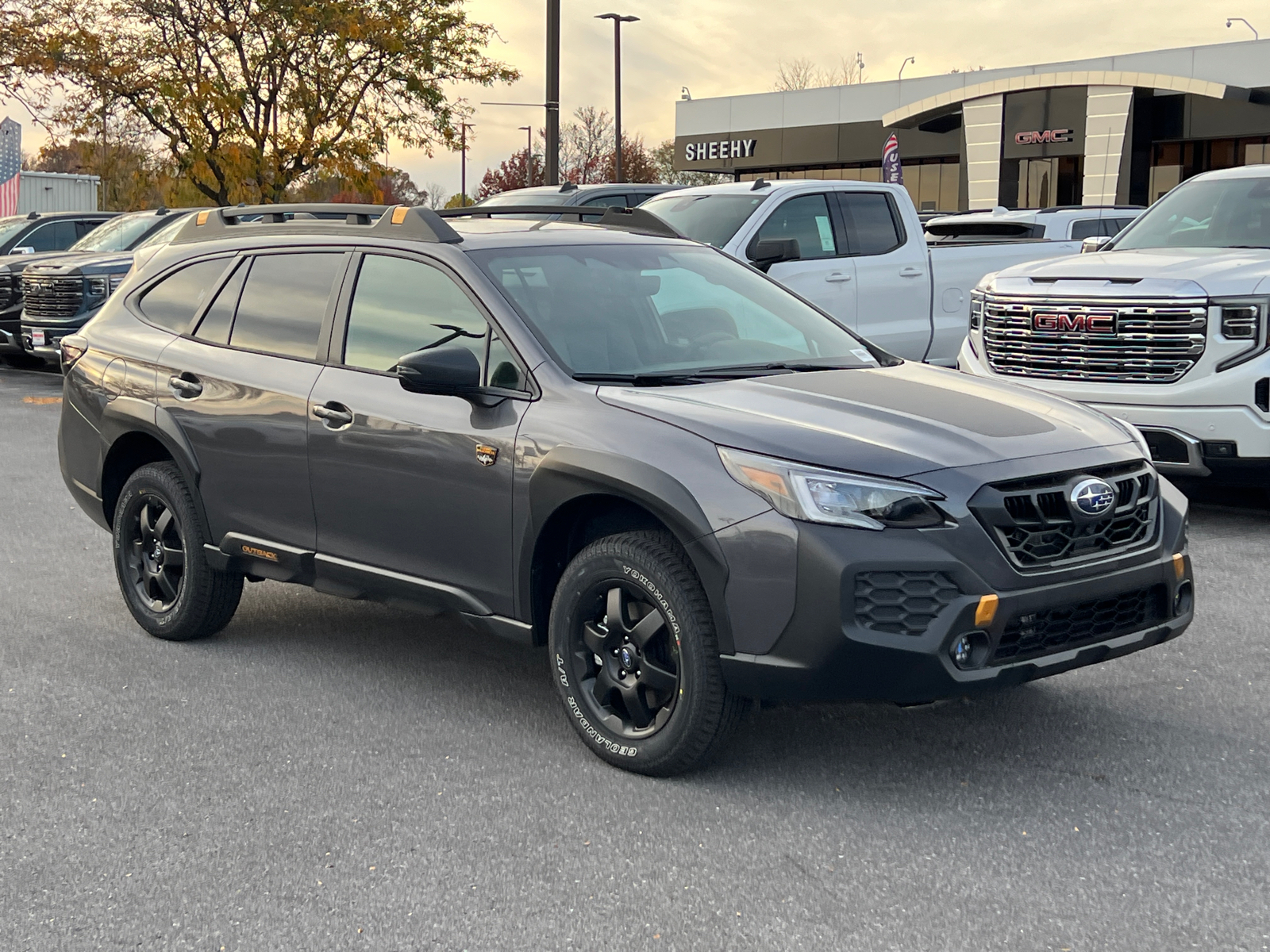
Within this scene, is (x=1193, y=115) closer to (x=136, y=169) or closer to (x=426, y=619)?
(x=136, y=169)

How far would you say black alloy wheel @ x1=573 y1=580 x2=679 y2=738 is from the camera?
444 centimetres

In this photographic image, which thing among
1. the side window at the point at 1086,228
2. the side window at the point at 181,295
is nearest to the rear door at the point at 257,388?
the side window at the point at 181,295

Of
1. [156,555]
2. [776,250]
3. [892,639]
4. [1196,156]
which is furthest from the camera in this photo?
[1196,156]

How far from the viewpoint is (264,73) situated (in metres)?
30.3

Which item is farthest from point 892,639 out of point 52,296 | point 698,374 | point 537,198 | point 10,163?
point 10,163

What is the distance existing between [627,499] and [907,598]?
889 mm

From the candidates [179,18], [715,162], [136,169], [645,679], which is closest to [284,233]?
[645,679]

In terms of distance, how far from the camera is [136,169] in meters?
32.9


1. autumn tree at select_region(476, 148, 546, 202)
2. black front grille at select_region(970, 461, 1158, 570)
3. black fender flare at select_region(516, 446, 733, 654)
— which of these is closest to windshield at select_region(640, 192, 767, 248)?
black fender flare at select_region(516, 446, 733, 654)

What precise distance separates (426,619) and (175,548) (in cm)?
110

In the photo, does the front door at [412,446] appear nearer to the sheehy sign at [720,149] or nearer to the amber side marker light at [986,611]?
the amber side marker light at [986,611]

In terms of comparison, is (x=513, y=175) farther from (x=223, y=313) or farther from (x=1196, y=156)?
(x=223, y=313)

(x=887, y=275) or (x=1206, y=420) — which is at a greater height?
(x=887, y=275)

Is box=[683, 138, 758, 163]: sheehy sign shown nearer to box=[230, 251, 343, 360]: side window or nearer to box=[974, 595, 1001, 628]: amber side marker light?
box=[230, 251, 343, 360]: side window
